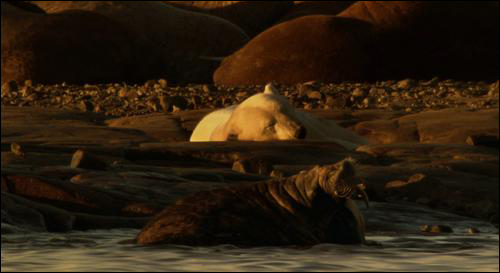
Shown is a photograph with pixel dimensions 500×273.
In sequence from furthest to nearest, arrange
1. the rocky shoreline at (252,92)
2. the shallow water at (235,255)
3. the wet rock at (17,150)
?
the rocky shoreline at (252,92), the wet rock at (17,150), the shallow water at (235,255)

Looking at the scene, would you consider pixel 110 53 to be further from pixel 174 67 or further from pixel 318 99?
pixel 318 99

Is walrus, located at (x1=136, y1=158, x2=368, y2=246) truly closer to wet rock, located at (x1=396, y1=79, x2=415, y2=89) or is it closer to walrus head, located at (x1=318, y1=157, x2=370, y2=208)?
walrus head, located at (x1=318, y1=157, x2=370, y2=208)

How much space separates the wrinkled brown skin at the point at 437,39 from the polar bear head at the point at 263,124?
785 centimetres

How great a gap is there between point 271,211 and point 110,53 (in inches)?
616

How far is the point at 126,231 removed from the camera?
296 inches

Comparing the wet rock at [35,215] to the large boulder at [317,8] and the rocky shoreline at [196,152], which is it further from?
the large boulder at [317,8]

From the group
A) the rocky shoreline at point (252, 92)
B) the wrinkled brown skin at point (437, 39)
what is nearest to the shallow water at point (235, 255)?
the rocky shoreline at point (252, 92)

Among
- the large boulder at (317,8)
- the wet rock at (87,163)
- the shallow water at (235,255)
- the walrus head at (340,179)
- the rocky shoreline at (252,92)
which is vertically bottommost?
the shallow water at (235,255)

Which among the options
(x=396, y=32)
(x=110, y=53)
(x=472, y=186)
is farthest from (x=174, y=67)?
(x=472, y=186)

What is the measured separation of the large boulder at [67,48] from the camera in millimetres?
21484

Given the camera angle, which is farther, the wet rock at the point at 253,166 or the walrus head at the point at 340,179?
the wet rock at the point at 253,166

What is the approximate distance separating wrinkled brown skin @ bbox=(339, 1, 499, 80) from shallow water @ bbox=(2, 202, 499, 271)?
1277cm

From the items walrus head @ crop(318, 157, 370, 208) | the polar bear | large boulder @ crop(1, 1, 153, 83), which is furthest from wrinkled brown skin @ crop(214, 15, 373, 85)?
walrus head @ crop(318, 157, 370, 208)

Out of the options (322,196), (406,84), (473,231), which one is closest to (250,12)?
(406,84)
